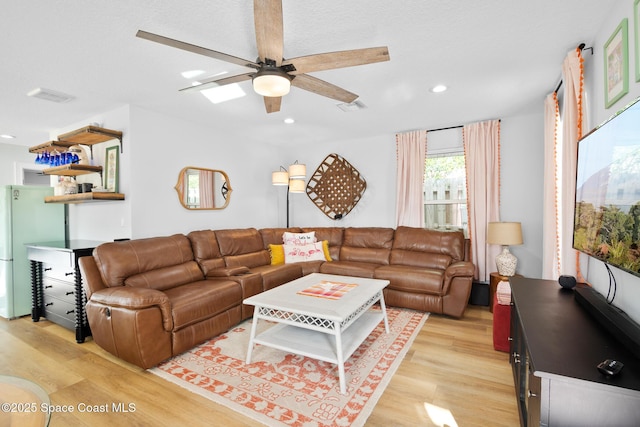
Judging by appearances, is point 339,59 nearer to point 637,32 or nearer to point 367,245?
point 637,32

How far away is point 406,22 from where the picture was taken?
70.5 inches

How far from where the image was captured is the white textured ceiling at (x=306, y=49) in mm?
1672

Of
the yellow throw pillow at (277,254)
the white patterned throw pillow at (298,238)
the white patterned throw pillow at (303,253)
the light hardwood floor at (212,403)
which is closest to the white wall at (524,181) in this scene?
the light hardwood floor at (212,403)

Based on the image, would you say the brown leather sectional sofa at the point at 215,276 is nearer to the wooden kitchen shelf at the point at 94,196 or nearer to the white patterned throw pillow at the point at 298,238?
the white patterned throw pillow at the point at 298,238

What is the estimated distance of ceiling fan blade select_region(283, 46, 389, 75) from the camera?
166cm

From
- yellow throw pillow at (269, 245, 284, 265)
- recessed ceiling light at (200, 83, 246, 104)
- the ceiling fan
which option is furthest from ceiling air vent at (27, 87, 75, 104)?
yellow throw pillow at (269, 245, 284, 265)

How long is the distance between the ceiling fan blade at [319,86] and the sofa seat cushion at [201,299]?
6.53 feet

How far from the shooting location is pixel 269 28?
1.49 metres

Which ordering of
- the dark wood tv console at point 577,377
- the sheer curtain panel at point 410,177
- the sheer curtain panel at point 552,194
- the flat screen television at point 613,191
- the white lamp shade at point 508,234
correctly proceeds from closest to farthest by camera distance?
the dark wood tv console at point 577,377 → the flat screen television at point 613,191 → the sheer curtain panel at point 552,194 → the white lamp shade at point 508,234 → the sheer curtain panel at point 410,177

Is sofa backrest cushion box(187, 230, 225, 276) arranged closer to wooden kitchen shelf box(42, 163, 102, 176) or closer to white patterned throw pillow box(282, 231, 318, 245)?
white patterned throw pillow box(282, 231, 318, 245)

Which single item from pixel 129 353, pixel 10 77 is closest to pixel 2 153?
pixel 10 77

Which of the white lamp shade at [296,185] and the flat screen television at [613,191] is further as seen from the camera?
the white lamp shade at [296,185]

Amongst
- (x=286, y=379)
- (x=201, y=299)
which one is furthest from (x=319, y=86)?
(x=286, y=379)

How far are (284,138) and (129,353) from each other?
359cm
